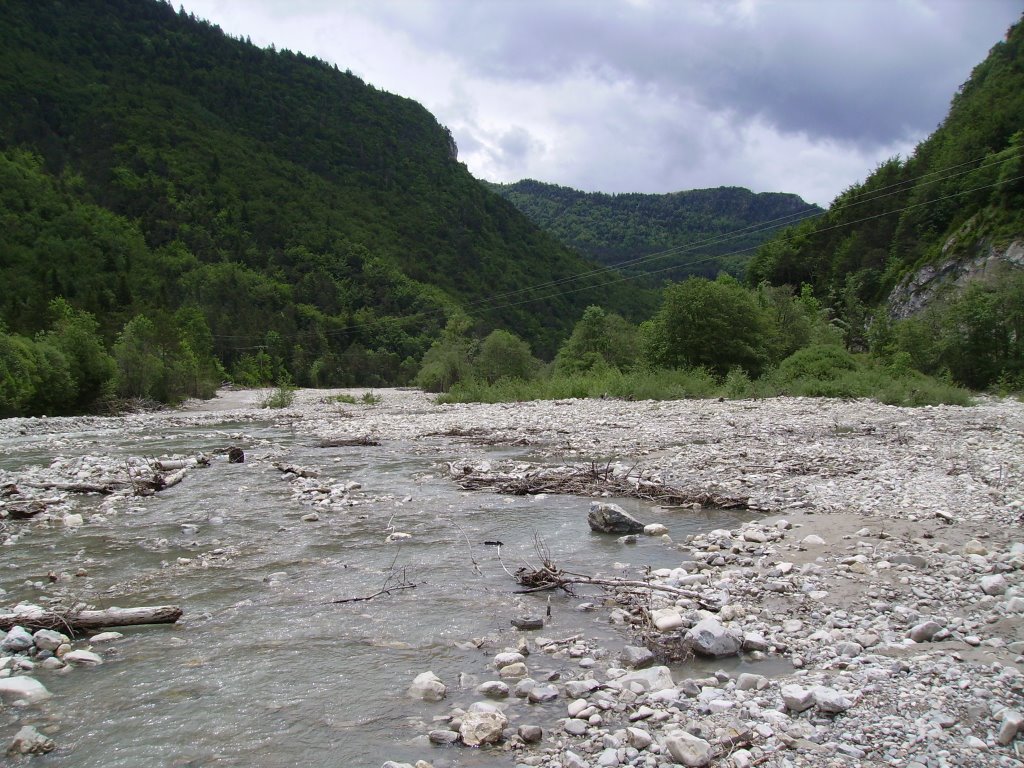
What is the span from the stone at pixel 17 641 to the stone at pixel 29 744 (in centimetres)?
163

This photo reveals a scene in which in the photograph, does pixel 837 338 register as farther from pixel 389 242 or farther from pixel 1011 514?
pixel 389 242

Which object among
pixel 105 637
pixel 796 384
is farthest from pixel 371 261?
pixel 105 637

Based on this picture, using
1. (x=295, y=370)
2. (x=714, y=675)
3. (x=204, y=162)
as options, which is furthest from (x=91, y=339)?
(x=204, y=162)

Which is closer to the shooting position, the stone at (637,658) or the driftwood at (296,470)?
the stone at (637,658)

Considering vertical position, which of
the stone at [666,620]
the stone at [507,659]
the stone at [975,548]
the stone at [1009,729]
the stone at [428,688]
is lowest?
the stone at [428,688]

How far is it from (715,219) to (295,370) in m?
145

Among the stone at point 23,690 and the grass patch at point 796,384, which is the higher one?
the grass patch at point 796,384

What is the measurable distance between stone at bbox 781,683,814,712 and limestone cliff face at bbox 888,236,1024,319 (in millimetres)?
41706

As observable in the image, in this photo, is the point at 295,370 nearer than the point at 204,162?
Yes

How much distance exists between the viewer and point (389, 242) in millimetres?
148125

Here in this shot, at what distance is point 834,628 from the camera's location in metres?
5.26

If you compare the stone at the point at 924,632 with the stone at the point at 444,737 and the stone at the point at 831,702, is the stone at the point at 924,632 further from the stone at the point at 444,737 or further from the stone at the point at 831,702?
the stone at the point at 444,737

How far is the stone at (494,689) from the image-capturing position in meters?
4.60

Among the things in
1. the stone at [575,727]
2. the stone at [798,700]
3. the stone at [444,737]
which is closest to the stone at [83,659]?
the stone at [444,737]
